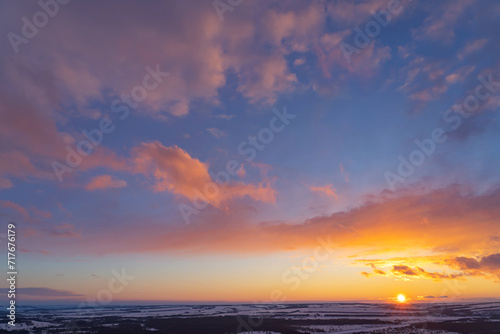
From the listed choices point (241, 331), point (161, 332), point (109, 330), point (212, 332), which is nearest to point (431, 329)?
point (241, 331)

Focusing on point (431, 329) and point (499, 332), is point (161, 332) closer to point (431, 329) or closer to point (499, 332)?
point (431, 329)

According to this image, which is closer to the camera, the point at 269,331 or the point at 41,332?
the point at 269,331

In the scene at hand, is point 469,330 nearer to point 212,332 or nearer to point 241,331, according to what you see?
point 241,331

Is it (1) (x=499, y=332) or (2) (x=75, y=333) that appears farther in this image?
(2) (x=75, y=333)

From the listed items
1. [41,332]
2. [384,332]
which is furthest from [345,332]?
[41,332]

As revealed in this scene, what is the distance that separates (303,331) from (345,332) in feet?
24.0

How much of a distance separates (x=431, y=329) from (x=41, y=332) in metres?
71.1

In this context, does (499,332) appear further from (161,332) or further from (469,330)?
(161,332)

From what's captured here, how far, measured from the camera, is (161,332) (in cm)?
5956

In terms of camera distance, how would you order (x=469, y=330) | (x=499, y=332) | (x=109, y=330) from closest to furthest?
(x=499, y=332)
(x=469, y=330)
(x=109, y=330)

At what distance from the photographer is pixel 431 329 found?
58875mm

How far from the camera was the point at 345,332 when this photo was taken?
5794cm

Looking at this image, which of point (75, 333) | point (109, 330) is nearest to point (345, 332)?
point (109, 330)

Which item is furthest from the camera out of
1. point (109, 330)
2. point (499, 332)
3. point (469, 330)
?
point (109, 330)
